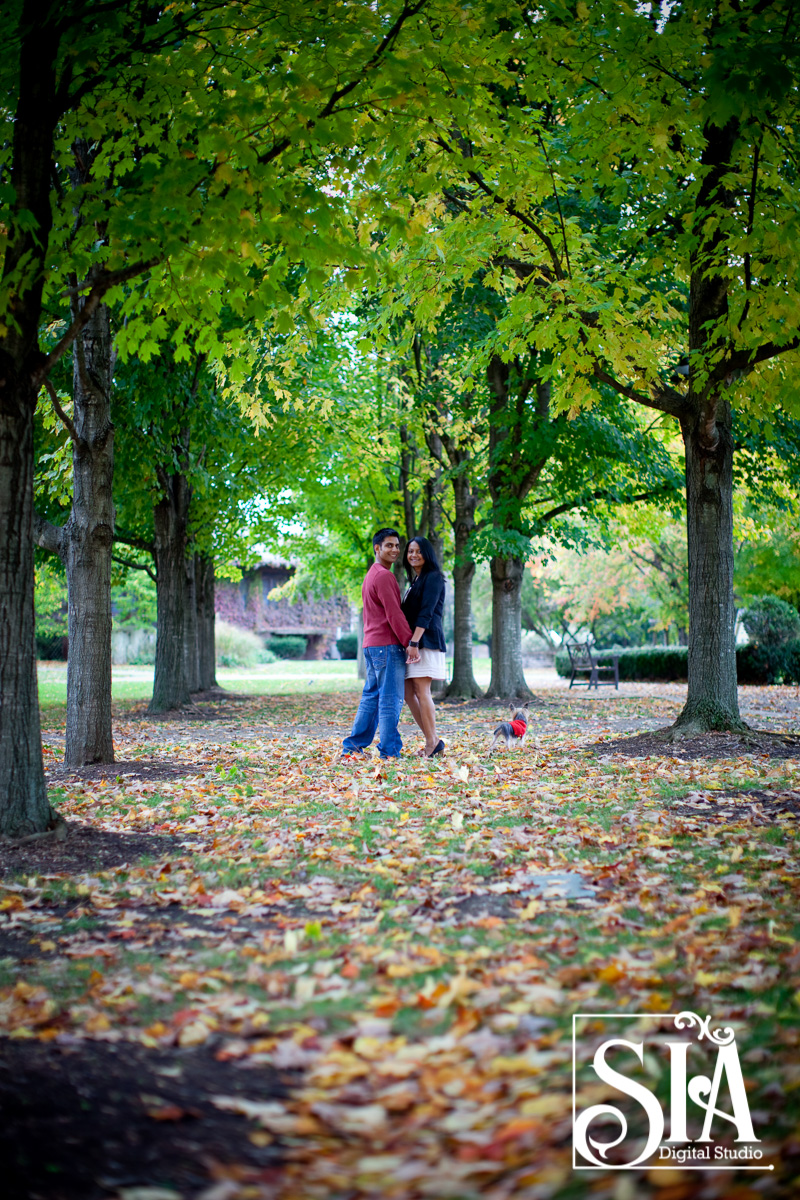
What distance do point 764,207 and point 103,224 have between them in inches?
211

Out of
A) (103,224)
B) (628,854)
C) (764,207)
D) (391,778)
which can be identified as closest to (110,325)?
(103,224)

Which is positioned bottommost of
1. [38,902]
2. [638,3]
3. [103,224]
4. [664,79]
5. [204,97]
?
[38,902]

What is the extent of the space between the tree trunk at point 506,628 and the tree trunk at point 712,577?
8051 mm

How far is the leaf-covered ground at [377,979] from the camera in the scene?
7.29 ft

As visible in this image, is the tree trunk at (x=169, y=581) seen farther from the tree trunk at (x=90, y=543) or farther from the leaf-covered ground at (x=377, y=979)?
the leaf-covered ground at (x=377, y=979)

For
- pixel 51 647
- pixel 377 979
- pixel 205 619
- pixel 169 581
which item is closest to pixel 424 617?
pixel 377 979

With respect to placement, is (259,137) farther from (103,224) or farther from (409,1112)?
(409,1112)

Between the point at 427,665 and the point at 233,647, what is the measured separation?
38864 mm

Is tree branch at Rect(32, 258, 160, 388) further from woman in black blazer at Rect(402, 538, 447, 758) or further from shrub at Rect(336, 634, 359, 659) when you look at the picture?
shrub at Rect(336, 634, 359, 659)

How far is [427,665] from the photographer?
27.7ft

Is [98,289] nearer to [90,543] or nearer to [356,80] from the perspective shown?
[356,80]

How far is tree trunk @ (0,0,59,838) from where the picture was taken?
5203 mm

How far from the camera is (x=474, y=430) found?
59.5 ft

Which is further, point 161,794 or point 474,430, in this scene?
point 474,430
